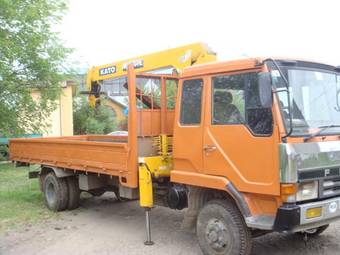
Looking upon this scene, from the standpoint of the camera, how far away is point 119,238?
23.7 feet

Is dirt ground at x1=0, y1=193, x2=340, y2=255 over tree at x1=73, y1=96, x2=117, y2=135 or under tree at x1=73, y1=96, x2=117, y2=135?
under

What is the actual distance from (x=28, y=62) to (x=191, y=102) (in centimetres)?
1057

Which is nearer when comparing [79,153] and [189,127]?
[189,127]

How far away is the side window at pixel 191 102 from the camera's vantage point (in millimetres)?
5977

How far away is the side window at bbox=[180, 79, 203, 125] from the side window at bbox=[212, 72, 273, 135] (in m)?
0.25

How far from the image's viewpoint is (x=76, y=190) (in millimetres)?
9172

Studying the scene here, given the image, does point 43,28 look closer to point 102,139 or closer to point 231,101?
point 102,139

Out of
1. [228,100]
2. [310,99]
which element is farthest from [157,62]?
[310,99]

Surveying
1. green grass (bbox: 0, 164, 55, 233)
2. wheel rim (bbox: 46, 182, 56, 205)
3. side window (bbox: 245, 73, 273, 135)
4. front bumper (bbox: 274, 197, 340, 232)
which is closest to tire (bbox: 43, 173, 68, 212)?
wheel rim (bbox: 46, 182, 56, 205)

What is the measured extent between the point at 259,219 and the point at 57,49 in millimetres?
12140

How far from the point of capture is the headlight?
504cm

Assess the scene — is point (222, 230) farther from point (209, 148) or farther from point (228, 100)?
point (228, 100)

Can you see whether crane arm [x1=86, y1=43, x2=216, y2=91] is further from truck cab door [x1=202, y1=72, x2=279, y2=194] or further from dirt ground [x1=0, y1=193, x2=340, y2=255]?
dirt ground [x1=0, y1=193, x2=340, y2=255]

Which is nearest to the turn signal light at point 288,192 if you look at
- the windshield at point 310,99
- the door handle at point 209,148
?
the windshield at point 310,99
